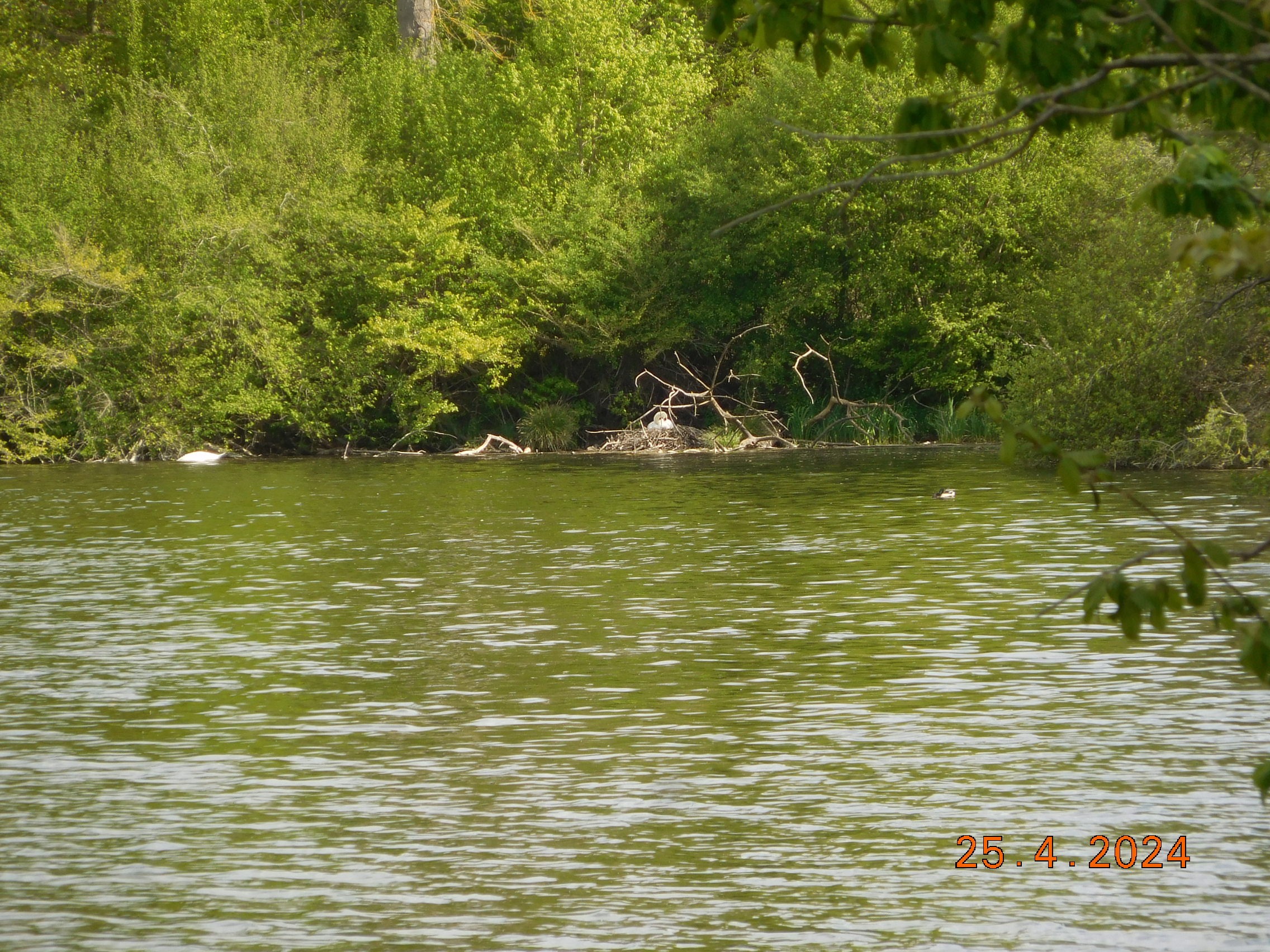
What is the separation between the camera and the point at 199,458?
46188 millimetres

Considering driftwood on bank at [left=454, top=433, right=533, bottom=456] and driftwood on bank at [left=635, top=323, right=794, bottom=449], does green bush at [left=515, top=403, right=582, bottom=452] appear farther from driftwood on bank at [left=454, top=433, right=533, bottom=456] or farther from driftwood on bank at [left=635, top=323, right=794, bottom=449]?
driftwood on bank at [left=635, top=323, right=794, bottom=449]

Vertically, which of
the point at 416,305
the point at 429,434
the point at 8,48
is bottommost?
the point at 429,434

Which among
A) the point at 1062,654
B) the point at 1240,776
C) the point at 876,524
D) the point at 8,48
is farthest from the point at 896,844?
the point at 8,48

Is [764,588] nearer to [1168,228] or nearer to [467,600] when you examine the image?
[467,600]

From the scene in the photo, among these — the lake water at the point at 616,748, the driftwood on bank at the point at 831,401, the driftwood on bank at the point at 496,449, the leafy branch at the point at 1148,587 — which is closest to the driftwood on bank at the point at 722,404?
the driftwood on bank at the point at 831,401

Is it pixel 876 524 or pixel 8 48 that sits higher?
pixel 8 48

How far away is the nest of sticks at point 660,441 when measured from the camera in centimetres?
4691

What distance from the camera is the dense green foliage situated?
4531 centimetres

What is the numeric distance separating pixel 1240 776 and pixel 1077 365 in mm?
24502

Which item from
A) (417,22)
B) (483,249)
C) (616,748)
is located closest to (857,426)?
(483,249)

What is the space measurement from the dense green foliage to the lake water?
21.1 m

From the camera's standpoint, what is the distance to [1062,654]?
15.7 metres

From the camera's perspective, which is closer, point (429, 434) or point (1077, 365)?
point (1077, 365)

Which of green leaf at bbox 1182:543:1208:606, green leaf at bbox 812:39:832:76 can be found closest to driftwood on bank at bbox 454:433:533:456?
green leaf at bbox 812:39:832:76
